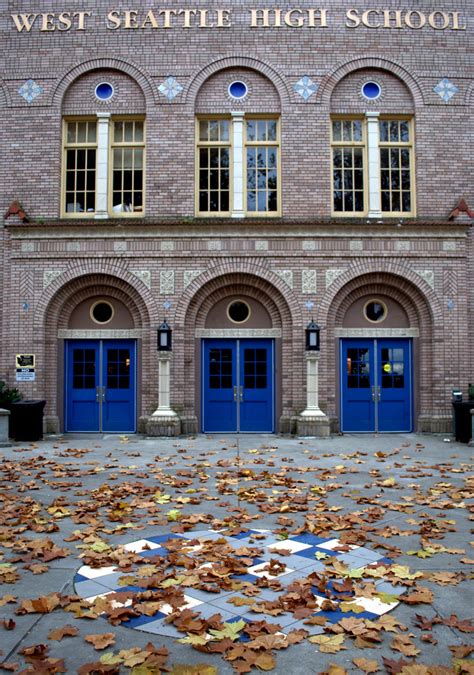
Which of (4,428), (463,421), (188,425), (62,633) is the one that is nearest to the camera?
(62,633)

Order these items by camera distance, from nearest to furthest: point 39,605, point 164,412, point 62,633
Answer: point 62,633, point 39,605, point 164,412

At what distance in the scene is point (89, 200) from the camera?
15.6 m

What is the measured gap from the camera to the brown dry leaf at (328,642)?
361 cm

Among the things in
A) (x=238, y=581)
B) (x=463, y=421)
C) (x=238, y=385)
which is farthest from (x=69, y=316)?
(x=238, y=581)

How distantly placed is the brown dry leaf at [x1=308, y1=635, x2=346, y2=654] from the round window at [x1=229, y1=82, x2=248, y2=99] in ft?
46.8

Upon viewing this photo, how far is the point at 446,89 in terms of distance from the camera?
15.5m

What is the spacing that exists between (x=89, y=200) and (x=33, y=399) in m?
5.28

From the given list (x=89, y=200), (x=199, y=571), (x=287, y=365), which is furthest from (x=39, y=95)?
(x=199, y=571)

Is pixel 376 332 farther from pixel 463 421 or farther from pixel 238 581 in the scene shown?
pixel 238 581

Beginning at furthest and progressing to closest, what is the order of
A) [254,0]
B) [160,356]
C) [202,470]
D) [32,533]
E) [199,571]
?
1. [254,0]
2. [160,356]
3. [202,470]
4. [32,533]
5. [199,571]

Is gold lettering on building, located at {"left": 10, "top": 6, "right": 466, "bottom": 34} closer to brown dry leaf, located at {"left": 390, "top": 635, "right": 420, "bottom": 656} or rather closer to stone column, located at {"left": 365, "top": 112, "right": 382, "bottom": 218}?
stone column, located at {"left": 365, "top": 112, "right": 382, "bottom": 218}

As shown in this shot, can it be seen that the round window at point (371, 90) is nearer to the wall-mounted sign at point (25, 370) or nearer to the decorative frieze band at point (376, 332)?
the decorative frieze band at point (376, 332)

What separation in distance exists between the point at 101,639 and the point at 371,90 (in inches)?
596

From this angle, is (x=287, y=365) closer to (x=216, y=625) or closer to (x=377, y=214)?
(x=377, y=214)
